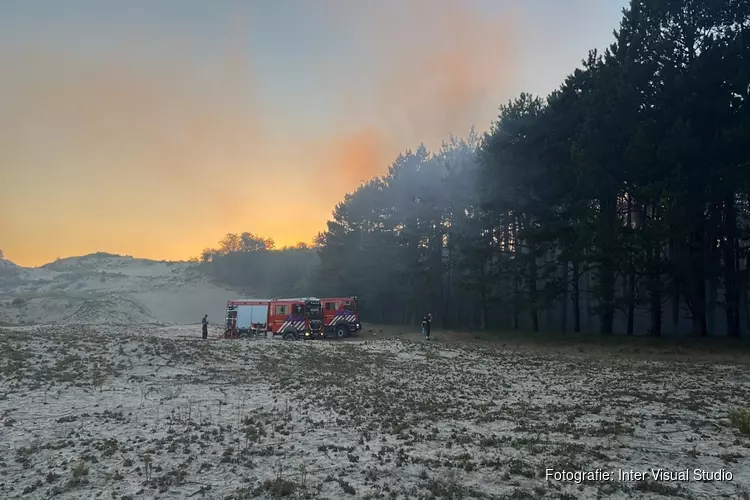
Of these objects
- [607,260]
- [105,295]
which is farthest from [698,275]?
[105,295]

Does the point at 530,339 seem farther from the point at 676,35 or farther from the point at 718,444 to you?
the point at 718,444

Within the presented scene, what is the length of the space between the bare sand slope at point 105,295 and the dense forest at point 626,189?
36.2 metres

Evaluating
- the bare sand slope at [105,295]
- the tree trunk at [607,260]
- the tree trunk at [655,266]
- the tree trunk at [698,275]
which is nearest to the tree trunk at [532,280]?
the tree trunk at [607,260]

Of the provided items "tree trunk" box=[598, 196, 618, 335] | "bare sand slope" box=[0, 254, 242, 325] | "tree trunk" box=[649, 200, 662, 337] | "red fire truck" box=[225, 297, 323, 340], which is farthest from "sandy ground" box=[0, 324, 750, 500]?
"bare sand slope" box=[0, 254, 242, 325]

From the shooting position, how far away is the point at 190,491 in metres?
7.75

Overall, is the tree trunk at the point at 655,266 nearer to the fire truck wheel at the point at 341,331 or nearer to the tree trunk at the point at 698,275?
the tree trunk at the point at 698,275

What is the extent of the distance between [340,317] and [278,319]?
5.12m

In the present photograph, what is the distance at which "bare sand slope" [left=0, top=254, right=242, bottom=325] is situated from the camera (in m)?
57.8

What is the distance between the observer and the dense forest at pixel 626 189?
27484mm

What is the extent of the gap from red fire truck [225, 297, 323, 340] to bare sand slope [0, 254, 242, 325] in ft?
73.8

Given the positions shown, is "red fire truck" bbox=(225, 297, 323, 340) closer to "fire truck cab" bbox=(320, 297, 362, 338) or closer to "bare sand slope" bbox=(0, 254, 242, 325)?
"fire truck cab" bbox=(320, 297, 362, 338)

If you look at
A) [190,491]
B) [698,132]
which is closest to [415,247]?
[698,132]

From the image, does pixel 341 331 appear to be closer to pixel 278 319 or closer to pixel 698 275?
pixel 278 319

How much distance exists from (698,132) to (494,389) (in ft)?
69.5
